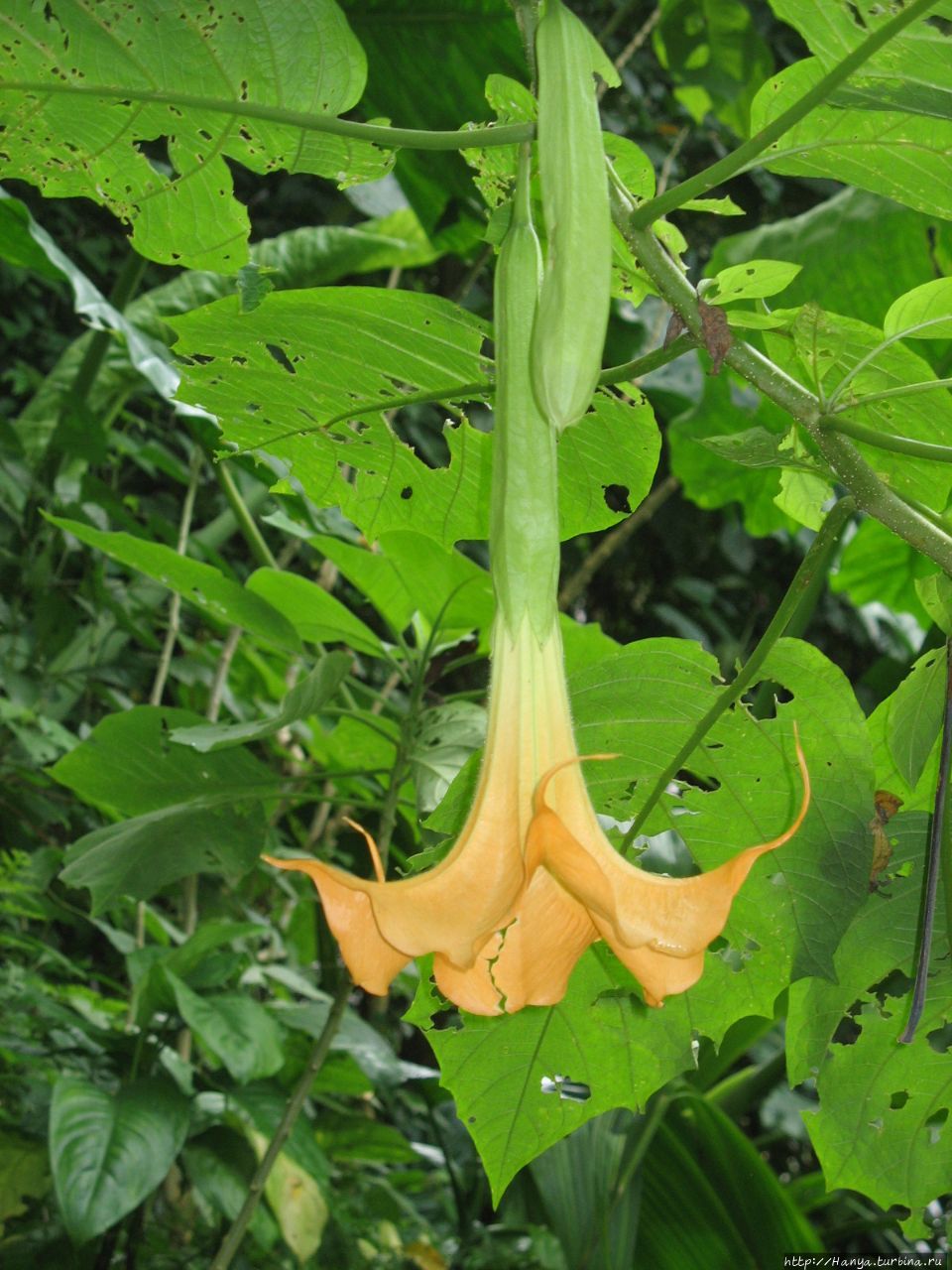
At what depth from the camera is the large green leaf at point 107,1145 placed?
1081 mm

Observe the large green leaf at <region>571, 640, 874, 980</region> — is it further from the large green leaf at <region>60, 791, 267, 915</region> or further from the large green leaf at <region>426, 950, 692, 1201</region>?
the large green leaf at <region>60, 791, 267, 915</region>

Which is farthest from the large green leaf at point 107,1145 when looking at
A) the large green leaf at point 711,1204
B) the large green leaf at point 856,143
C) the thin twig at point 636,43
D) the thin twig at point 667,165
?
the thin twig at point 667,165

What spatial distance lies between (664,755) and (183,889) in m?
1.29

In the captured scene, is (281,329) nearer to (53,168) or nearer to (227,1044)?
(53,168)

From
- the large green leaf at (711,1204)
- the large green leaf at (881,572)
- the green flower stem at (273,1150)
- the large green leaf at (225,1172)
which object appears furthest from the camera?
the large green leaf at (881,572)

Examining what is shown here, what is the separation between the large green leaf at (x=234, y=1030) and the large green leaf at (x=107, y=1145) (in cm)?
8

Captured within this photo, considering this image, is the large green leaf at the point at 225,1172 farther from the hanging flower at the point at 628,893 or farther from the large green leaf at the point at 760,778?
the hanging flower at the point at 628,893

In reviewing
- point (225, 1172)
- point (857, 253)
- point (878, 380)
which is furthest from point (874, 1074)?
point (857, 253)

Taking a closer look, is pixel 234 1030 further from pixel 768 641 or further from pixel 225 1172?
pixel 768 641

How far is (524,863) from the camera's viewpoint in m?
0.30

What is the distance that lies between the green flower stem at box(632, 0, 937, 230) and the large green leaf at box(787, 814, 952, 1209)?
45cm

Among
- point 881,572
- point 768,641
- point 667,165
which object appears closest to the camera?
point 768,641

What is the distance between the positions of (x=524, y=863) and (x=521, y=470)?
0.11m

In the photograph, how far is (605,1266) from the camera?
1451 millimetres
